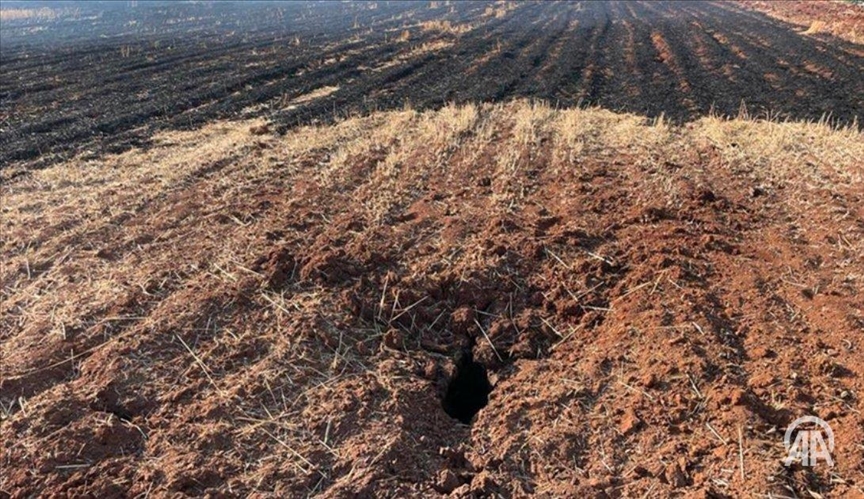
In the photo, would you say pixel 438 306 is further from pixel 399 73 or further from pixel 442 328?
pixel 399 73

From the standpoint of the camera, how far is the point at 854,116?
30.1 feet

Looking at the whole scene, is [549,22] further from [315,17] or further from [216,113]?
[216,113]

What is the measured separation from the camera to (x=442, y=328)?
4641mm

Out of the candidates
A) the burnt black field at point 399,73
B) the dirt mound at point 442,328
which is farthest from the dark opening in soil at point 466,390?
the burnt black field at point 399,73

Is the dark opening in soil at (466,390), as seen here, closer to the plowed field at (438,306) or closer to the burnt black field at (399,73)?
the plowed field at (438,306)

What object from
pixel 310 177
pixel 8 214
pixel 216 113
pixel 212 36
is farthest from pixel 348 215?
pixel 212 36

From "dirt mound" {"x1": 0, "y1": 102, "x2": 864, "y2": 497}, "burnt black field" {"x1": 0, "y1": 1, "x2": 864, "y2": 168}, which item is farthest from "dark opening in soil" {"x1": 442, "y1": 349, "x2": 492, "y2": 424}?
"burnt black field" {"x1": 0, "y1": 1, "x2": 864, "y2": 168}

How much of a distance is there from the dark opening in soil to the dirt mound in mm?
17

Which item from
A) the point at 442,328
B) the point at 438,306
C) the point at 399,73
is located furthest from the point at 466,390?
the point at 399,73

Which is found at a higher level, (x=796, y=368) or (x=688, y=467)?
(x=796, y=368)

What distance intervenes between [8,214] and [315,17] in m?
30.6

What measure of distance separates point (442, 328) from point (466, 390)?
56 centimetres

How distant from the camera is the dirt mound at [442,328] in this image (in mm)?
3410

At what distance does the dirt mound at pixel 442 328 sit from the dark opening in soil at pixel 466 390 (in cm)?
2
